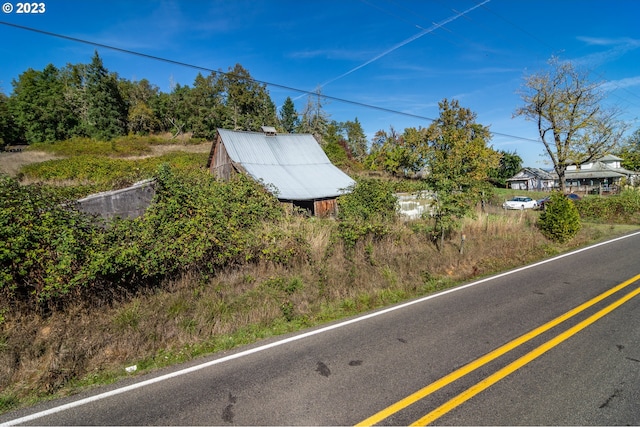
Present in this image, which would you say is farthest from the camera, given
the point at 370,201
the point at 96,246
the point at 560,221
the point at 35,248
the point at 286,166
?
the point at 286,166

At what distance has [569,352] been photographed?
4.50 meters

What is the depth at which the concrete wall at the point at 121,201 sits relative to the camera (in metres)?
10.5

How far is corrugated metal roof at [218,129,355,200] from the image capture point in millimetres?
21531

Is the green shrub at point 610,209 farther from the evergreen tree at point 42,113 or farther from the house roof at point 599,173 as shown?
the evergreen tree at point 42,113

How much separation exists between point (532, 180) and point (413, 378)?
72.3 metres

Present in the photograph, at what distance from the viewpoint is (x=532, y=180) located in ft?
205

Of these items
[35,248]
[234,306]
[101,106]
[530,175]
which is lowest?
[234,306]

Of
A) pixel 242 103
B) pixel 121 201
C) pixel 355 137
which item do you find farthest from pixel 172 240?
pixel 355 137

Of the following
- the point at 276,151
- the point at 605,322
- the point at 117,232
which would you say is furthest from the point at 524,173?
the point at 117,232

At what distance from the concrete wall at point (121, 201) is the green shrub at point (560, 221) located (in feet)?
52.6

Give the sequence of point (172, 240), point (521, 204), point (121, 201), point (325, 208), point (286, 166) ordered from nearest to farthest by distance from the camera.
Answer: point (172, 240) < point (121, 201) < point (325, 208) < point (286, 166) < point (521, 204)

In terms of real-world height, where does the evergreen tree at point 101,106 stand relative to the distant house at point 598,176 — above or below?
above

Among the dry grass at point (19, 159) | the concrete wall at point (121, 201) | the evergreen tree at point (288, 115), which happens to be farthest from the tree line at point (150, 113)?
the concrete wall at point (121, 201)

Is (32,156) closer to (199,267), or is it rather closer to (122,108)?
(122,108)
